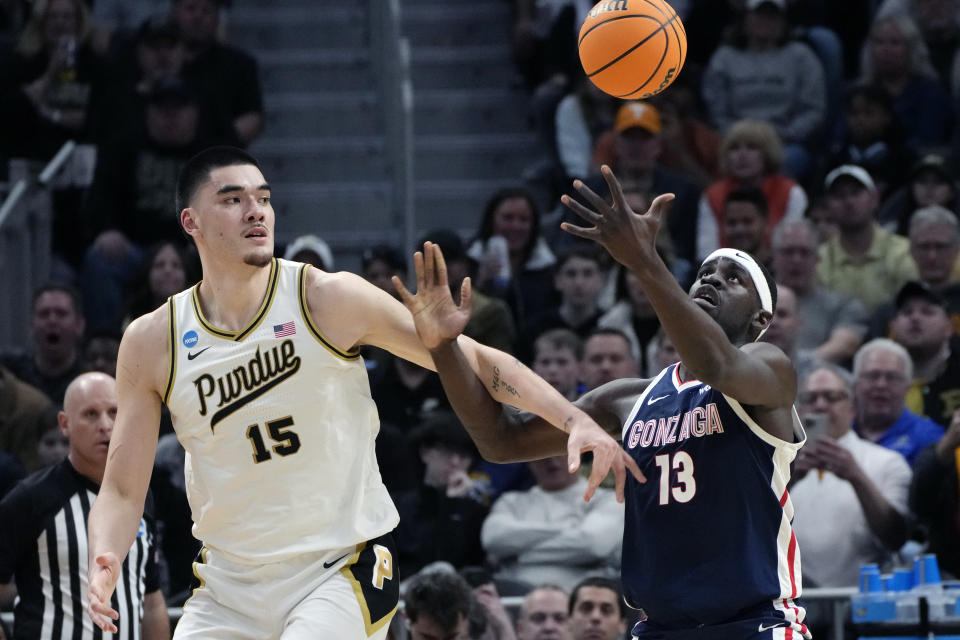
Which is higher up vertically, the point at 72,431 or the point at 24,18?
the point at 24,18

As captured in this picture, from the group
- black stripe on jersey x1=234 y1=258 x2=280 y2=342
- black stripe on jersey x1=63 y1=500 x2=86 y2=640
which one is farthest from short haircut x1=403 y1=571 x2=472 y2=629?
black stripe on jersey x1=234 y1=258 x2=280 y2=342

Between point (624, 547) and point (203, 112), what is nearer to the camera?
point (624, 547)

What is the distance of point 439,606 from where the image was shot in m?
8.13

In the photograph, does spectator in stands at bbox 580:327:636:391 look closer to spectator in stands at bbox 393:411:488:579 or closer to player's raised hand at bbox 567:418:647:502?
spectator in stands at bbox 393:411:488:579

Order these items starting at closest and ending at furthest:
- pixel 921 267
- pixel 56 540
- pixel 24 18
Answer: pixel 56 540 → pixel 921 267 → pixel 24 18

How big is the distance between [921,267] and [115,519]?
22.4ft

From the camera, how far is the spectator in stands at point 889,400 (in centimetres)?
967

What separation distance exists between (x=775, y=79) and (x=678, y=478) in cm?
810

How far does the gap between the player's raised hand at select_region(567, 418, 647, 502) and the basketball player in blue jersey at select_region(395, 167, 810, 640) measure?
0.44 metres

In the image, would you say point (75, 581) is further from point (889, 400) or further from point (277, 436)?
point (889, 400)

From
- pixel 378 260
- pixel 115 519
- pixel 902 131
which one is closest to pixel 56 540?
pixel 115 519

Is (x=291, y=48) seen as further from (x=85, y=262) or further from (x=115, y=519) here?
(x=115, y=519)

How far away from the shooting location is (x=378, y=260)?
11.5 metres

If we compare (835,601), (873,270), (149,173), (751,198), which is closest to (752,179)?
(751,198)
